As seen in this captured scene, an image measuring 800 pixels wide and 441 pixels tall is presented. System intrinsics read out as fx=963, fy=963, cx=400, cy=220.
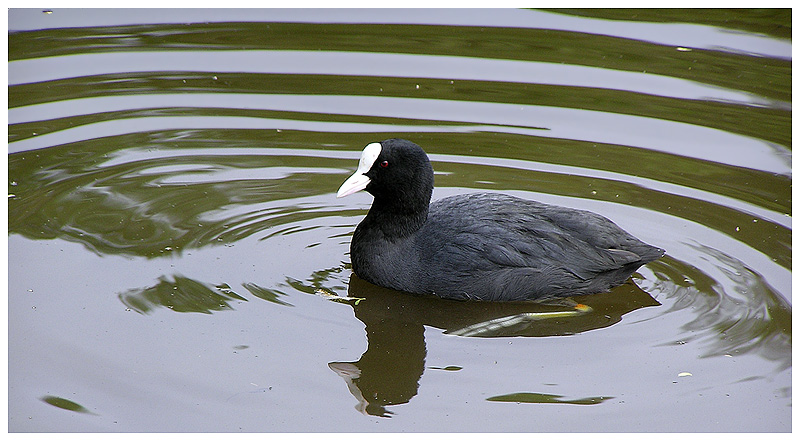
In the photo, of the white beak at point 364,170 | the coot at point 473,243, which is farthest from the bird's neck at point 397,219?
the white beak at point 364,170

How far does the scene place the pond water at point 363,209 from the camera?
4215 millimetres

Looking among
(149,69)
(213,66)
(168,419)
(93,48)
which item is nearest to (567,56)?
(213,66)

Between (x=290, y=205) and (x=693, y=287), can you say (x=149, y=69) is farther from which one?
(x=693, y=287)

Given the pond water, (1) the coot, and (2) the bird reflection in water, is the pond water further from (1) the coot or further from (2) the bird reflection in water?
(1) the coot

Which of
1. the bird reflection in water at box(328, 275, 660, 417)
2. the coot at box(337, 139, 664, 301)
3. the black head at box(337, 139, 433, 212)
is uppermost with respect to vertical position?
the black head at box(337, 139, 433, 212)

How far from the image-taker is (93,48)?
8414 mm

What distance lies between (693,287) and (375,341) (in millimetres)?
1802

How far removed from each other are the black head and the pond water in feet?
1.72

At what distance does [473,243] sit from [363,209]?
4.52ft

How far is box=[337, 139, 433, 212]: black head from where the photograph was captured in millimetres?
5176

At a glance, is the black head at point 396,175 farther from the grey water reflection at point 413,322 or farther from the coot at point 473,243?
the grey water reflection at point 413,322

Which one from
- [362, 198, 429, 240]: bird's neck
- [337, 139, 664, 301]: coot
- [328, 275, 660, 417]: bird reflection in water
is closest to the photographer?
[328, 275, 660, 417]: bird reflection in water

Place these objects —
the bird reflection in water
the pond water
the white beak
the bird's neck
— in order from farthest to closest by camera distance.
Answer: the bird's neck → the white beak → the bird reflection in water → the pond water

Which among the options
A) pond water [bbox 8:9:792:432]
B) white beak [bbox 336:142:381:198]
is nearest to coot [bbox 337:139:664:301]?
white beak [bbox 336:142:381:198]
